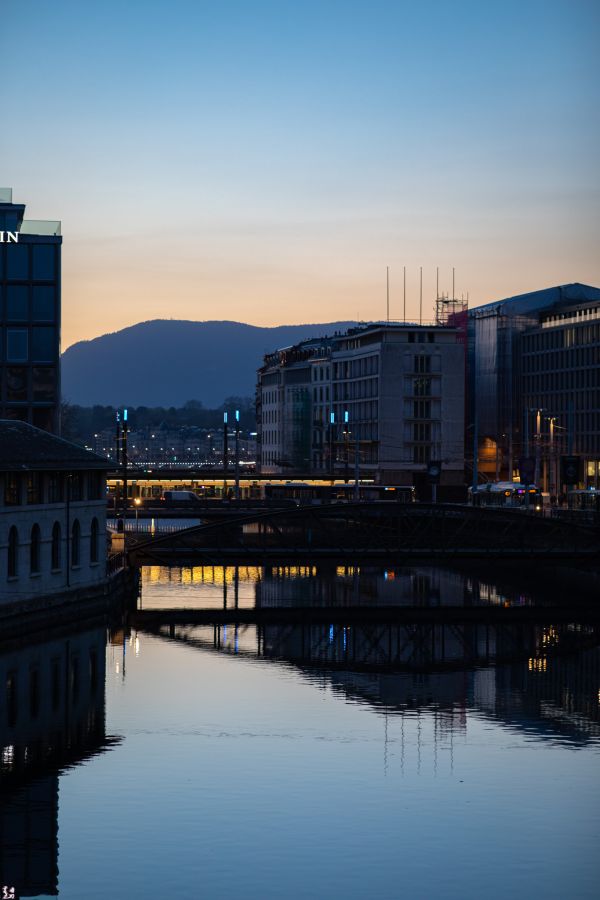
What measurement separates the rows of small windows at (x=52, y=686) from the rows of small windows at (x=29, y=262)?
66.5 m

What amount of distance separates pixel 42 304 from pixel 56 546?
51706 millimetres

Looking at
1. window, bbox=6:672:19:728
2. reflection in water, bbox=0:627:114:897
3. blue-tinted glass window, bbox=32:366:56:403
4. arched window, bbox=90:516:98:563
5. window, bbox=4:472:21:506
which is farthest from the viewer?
blue-tinted glass window, bbox=32:366:56:403

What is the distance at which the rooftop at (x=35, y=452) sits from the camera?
8131 centimetres

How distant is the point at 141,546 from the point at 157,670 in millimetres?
36774

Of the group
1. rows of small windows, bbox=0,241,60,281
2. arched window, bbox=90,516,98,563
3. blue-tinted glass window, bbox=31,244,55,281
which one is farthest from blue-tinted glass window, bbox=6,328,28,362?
arched window, bbox=90,516,98,563

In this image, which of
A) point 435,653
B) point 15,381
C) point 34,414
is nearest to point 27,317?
point 15,381

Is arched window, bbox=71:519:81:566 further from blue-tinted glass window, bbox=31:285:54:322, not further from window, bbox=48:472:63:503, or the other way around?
blue-tinted glass window, bbox=31:285:54:322

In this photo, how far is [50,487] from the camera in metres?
86.8

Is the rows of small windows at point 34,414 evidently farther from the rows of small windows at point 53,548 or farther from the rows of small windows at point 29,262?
the rows of small windows at point 53,548

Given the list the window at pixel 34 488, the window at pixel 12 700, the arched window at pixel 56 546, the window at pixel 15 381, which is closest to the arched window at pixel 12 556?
the window at pixel 34 488

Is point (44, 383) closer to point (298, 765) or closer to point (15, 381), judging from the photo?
point (15, 381)

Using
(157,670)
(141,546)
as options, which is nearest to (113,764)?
(157,670)

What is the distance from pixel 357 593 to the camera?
12175 centimetres

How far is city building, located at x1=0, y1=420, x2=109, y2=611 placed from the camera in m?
80.2
